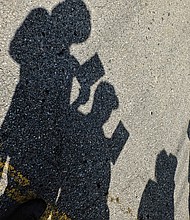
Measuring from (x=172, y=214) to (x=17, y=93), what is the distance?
256 centimetres

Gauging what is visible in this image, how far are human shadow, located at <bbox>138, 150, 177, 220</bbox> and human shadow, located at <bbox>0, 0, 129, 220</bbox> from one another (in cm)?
63

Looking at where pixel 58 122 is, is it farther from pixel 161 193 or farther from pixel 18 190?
pixel 161 193

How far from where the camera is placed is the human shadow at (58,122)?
130 inches

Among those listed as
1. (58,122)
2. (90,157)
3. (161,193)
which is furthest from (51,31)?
(161,193)

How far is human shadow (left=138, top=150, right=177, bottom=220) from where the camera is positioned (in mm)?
4324

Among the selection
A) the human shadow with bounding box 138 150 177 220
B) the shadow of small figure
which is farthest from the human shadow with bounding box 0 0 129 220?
the human shadow with bounding box 138 150 177 220

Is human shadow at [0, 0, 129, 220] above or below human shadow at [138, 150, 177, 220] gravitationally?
above

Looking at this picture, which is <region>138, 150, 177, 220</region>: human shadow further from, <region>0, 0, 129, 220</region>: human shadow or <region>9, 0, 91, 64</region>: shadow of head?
<region>9, 0, 91, 64</region>: shadow of head

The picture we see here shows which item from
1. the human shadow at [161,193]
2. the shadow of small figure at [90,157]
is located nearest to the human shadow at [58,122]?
the shadow of small figure at [90,157]

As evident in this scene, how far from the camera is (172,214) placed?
459cm

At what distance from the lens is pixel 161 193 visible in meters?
4.50

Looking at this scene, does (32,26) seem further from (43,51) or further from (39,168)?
(39,168)

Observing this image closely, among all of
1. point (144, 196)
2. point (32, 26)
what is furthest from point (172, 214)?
point (32, 26)

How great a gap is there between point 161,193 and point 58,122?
176 cm
